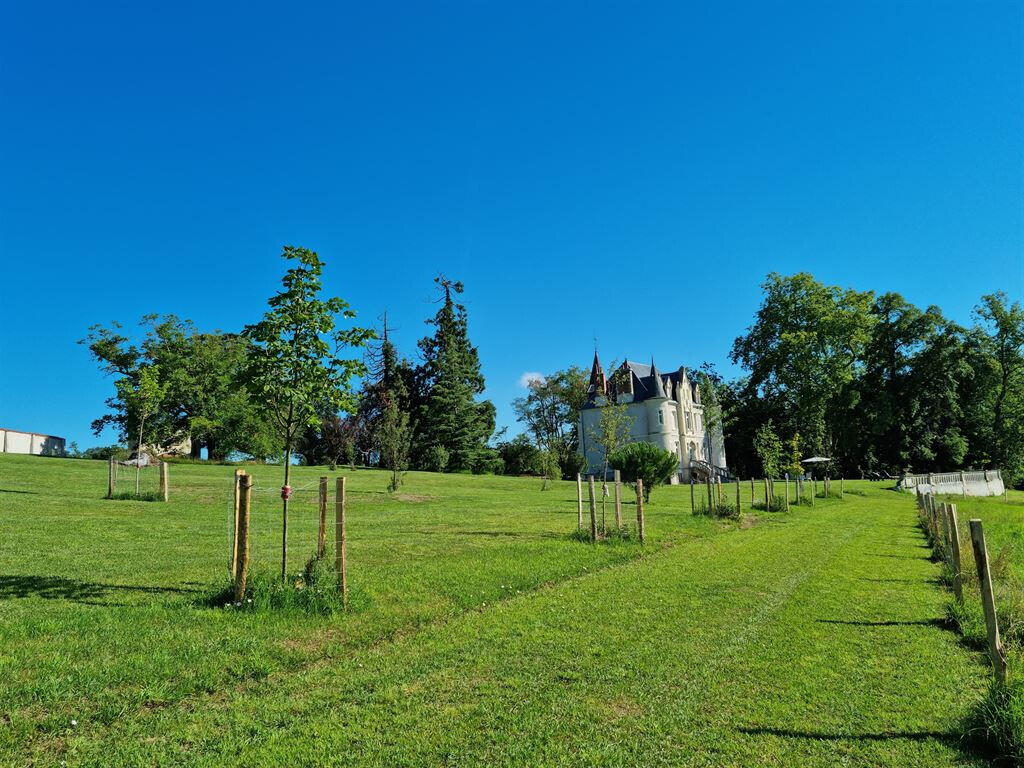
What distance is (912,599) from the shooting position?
977cm

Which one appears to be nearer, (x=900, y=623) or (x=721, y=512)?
(x=900, y=623)

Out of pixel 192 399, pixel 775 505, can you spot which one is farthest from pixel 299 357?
pixel 192 399

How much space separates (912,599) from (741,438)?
63.9 m

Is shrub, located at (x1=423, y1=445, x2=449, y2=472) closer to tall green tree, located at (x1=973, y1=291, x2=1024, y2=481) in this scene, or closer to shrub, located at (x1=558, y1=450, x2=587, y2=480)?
shrub, located at (x1=558, y1=450, x2=587, y2=480)

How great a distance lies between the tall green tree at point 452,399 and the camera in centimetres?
6088

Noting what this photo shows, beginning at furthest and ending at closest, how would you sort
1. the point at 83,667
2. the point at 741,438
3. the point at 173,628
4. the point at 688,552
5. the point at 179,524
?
the point at 741,438, the point at 179,524, the point at 688,552, the point at 173,628, the point at 83,667

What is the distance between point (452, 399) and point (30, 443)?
33.2 meters

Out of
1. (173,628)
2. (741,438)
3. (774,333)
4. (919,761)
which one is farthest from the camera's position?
(741,438)

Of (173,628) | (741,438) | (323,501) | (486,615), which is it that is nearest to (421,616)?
(486,615)

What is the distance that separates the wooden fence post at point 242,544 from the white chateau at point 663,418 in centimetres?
5671

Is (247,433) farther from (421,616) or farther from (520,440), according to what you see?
(421,616)

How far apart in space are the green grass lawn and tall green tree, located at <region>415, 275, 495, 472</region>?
47.2m

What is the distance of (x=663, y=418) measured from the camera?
67.5 meters

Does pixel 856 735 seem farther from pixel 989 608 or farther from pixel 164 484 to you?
pixel 164 484
